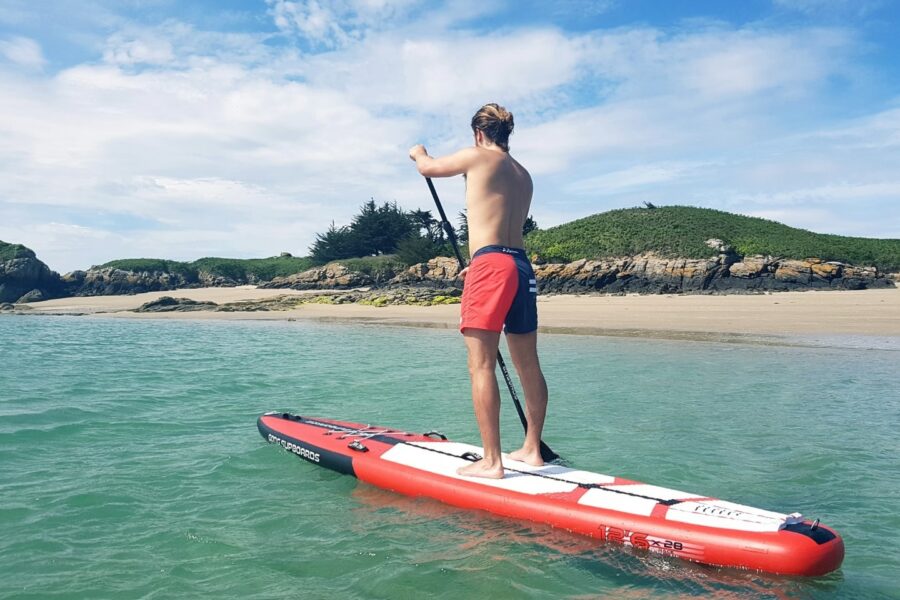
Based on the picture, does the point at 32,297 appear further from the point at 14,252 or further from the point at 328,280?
the point at 328,280

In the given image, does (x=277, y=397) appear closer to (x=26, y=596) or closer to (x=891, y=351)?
(x=26, y=596)

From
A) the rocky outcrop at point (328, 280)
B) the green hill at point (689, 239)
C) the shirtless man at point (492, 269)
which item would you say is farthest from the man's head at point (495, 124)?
the rocky outcrop at point (328, 280)

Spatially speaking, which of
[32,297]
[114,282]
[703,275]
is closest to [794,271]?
[703,275]

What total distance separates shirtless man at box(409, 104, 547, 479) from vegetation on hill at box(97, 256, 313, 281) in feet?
152

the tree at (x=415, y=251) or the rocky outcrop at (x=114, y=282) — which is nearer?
the tree at (x=415, y=251)

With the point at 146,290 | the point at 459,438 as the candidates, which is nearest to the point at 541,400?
the point at 459,438

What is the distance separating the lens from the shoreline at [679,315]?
656 inches

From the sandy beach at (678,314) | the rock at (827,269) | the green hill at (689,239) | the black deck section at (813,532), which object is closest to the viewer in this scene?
the black deck section at (813,532)

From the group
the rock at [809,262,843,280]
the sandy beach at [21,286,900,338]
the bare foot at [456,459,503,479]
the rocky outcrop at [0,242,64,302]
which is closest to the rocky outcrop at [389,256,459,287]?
the sandy beach at [21,286,900,338]

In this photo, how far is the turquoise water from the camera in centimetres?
356

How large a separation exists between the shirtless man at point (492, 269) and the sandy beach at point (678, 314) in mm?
12693

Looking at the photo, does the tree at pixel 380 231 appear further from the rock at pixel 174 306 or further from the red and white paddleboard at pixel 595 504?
the red and white paddleboard at pixel 595 504

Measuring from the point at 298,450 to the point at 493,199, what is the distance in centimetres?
296

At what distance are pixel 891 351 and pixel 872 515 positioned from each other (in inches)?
389
